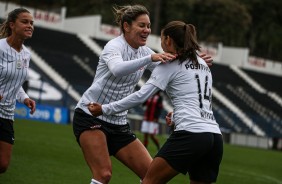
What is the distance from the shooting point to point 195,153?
654 centimetres

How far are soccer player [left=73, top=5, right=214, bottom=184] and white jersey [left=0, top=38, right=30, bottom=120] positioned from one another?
1446 millimetres

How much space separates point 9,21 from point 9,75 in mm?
683

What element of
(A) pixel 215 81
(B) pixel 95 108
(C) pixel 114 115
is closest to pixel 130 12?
(C) pixel 114 115

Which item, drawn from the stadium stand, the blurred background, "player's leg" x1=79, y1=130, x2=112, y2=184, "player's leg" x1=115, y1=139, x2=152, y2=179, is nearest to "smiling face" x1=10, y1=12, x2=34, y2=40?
"player's leg" x1=79, y1=130, x2=112, y2=184

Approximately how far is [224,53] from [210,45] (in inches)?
77.1

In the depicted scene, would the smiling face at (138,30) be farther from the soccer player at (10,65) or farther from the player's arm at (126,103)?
the soccer player at (10,65)

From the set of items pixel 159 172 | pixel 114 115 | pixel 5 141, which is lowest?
pixel 5 141

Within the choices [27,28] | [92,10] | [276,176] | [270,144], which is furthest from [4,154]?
[92,10]

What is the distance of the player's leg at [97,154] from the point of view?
7426 millimetres

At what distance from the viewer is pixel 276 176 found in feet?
58.4

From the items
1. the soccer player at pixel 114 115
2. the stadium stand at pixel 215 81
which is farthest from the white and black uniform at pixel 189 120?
the stadium stand at pixel 215 81

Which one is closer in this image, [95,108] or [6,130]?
[95,108]

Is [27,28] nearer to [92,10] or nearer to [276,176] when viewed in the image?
[276,176]

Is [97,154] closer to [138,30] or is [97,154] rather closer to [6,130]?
[138,30]
